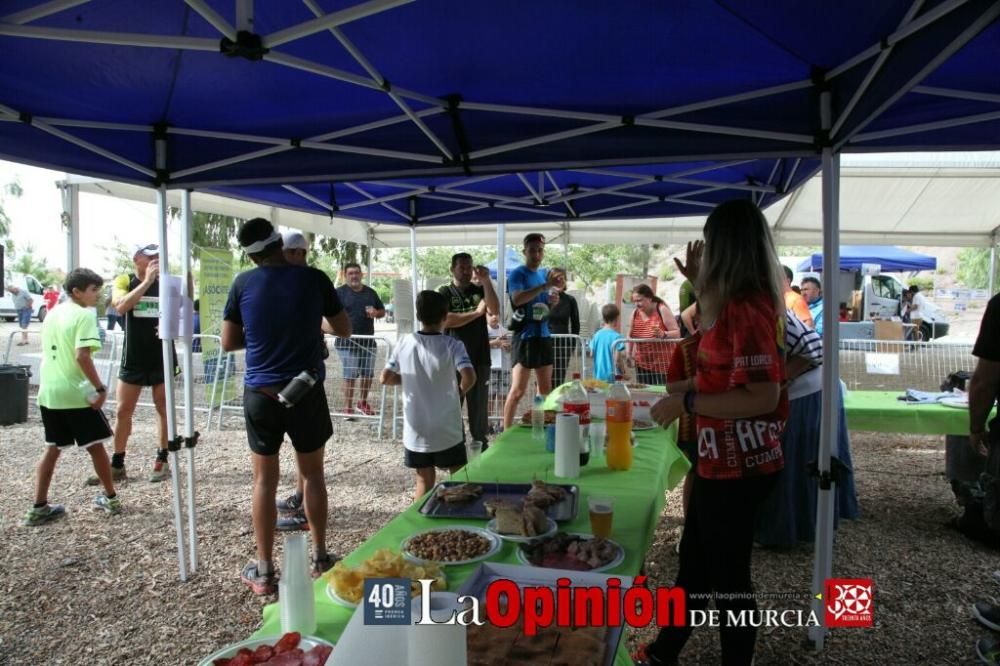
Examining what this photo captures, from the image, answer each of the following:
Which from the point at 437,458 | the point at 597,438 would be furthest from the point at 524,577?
the point at 437,458

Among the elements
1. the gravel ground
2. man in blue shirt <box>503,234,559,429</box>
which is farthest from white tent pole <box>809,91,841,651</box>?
man in blue shirt <box>503,234,559,429</box>

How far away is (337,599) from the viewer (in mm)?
1410

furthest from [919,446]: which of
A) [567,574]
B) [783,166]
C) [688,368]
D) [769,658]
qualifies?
[567,574]

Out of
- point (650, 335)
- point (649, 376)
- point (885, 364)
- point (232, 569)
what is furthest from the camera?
point (650, 335)

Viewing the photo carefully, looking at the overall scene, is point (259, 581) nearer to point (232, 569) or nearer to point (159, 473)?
point (232, 569)

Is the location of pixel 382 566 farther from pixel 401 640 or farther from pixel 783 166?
pixel 783 166

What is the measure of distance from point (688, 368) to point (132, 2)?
2260mm

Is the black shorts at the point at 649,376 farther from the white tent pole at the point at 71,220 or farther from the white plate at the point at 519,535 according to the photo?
the white tent pole at the point at 71,220

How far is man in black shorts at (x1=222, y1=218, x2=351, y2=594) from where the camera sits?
3.03 meters

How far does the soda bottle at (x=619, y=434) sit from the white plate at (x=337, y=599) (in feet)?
4.49

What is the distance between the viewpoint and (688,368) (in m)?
2.27

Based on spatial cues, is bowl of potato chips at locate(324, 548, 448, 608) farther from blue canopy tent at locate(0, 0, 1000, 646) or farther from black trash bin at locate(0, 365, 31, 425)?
black trash bin at locate(0, 365, 31, 425)

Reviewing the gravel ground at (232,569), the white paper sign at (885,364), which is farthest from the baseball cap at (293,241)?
the white paper sign at (885,364)

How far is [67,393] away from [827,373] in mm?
4616
